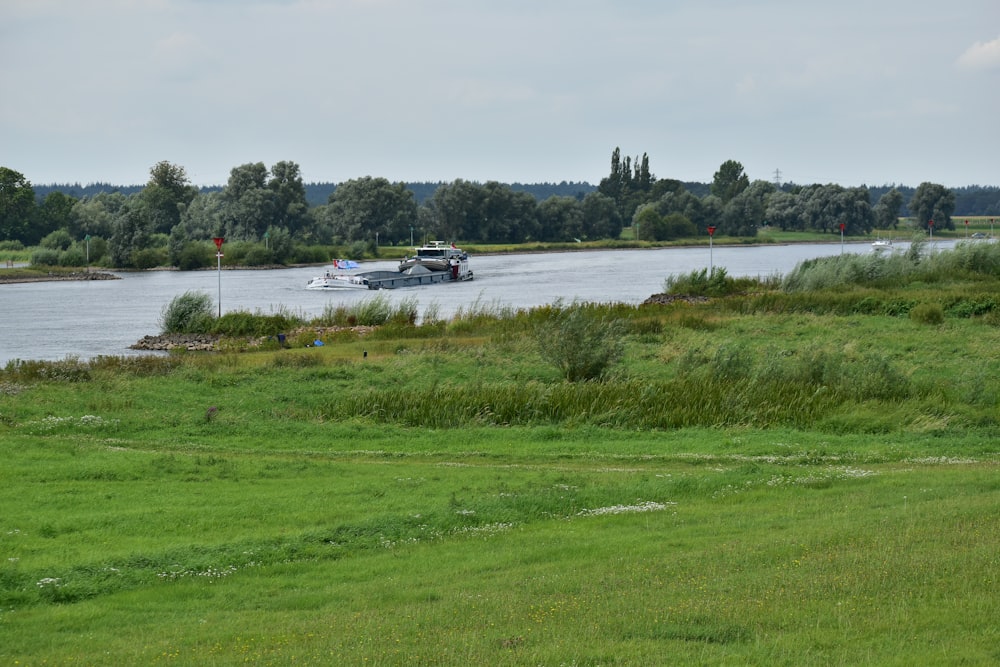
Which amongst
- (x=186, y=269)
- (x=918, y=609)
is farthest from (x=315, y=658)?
(x=186, y=269)

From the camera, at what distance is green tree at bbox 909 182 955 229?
18400 centimetres

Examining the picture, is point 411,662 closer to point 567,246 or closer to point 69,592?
point 69,592

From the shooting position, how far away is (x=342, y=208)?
448ft

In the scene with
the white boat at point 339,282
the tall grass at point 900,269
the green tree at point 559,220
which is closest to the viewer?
the tall grass at point 900,269

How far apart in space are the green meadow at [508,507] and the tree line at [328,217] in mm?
88520

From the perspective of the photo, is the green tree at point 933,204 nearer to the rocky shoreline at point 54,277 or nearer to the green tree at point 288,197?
the green tree at point 288,197

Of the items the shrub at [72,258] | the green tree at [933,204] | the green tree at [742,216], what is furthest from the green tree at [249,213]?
the green tree at [933,204]

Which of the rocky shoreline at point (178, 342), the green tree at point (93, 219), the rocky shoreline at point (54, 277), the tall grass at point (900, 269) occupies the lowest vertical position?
the rocky shoreline at point (178, 342)

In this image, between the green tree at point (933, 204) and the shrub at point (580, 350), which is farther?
the green tree at point (933, 204)

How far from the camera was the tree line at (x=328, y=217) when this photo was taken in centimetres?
11594

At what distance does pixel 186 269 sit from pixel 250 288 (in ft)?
91.9

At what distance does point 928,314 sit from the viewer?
123 feet

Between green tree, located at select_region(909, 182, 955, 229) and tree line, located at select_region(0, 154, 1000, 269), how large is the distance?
24 centimetres

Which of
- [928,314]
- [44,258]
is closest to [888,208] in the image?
[44,258]
